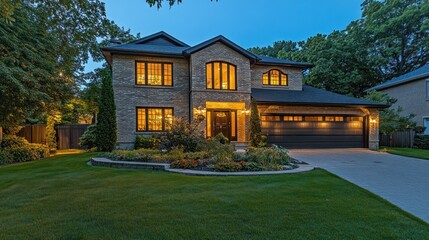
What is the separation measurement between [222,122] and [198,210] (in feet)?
36.0

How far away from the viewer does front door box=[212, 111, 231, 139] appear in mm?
14713

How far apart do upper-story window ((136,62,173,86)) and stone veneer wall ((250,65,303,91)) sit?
566 centimetres

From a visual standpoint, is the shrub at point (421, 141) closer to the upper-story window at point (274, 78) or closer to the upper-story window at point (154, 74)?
the upper-story window at point (274, 78)

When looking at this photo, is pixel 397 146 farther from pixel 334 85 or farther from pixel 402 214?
pixel 402 214

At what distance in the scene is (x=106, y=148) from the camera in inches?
482

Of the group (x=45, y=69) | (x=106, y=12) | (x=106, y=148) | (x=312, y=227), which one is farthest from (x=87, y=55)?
(x=312, y=227)

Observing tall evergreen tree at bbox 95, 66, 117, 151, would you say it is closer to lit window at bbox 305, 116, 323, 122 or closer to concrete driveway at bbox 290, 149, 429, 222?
concrete driveway at bbox 290, 149, 429, 222

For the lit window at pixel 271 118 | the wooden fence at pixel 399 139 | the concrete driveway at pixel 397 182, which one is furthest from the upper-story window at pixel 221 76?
the wooden fence at pixel 399 139

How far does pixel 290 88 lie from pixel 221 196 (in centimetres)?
1360

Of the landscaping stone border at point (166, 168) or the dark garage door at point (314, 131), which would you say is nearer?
the landscaping stone border at point (166, 168)

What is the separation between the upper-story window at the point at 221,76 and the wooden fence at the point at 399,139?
42.0 ft

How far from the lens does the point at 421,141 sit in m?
16.6

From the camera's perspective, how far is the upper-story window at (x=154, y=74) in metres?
13.7

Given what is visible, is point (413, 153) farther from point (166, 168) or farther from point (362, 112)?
point (166, 168)
